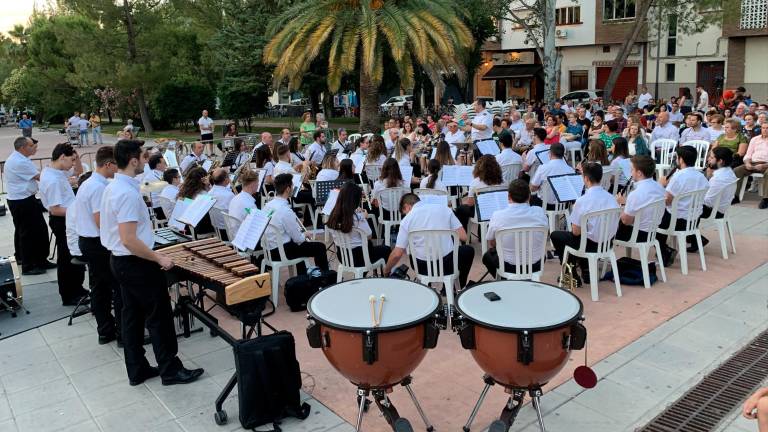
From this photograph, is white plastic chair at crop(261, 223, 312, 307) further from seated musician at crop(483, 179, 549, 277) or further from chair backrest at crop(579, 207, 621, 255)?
chair backrest at crop(579, 207, 621, 255)

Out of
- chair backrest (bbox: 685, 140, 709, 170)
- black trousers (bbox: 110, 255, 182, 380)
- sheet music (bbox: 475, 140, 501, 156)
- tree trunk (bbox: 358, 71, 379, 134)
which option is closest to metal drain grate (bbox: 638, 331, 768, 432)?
black trousers (bbox: 110, 255, 182, 380)

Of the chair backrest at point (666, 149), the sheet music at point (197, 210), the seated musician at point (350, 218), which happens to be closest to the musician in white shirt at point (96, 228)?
the sheet music at point (197, 210)

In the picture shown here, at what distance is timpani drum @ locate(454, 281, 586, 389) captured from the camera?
3.63m

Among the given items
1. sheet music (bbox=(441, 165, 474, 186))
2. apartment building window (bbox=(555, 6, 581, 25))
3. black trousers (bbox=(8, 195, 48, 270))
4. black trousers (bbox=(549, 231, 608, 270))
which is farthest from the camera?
apartment building window (bbox=(555, 6, 581, 25))

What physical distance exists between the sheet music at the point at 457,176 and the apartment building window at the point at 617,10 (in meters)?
32.3

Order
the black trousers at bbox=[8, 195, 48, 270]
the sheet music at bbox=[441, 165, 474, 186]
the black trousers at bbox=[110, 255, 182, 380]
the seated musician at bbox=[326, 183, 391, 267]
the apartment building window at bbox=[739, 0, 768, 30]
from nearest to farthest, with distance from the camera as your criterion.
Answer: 1. the black trousers at bbox=[110, 255, 182, 380]
2. the seated musician at bbox=[326, 183, 391, 267]
3. the black trousers at bbox=[8, 195, 48, 270]
4. the sheet music at bbox=[441, 165, 474, 186]
5. the apartment building window at bbox=[739, 0, 768, 30]

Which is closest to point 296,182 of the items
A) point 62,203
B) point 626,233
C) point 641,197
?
point 62,203

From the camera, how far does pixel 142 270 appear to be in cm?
512

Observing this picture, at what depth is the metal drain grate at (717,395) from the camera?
14.9 ft

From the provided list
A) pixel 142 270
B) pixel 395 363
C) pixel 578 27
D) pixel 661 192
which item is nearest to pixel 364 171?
pixel 661 192

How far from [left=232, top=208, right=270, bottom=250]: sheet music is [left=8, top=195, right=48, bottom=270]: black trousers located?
443 centimetres

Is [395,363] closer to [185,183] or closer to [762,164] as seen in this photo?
[185,183]

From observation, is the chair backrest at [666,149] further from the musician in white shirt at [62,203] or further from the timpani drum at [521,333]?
the musician in white shirt at [62,203]

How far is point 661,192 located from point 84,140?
3098cm
